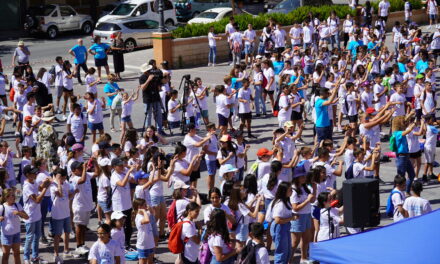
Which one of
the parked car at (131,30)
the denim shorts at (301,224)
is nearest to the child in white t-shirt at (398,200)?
the denim shorts at (301,224)

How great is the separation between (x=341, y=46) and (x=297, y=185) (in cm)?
2111

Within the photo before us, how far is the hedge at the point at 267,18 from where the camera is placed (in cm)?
3050

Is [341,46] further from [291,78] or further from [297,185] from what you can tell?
[297,185]

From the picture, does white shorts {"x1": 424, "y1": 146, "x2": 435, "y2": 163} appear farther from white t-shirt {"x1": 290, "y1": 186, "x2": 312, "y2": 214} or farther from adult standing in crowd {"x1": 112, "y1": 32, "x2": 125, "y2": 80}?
adult standing in crowd {"x1": 112, "y1": 32, "x2": 125, "y2": 80}

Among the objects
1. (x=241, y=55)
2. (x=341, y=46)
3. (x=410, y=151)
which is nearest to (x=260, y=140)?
(x=410, y=151)

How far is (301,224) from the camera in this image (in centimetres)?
1281

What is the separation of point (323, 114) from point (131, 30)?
1602 centimetres

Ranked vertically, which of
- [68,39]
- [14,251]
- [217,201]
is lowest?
[14,251]

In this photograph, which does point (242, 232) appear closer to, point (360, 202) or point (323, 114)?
point (360, 202)

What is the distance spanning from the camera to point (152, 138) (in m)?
16.2

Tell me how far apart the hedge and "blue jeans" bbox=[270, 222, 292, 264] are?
18.2m

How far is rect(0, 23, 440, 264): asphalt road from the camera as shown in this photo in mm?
15028

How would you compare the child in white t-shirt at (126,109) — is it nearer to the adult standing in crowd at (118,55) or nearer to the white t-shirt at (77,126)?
the white t-shirt at (77,126)

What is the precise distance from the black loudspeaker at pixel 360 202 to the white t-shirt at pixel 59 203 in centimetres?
470
